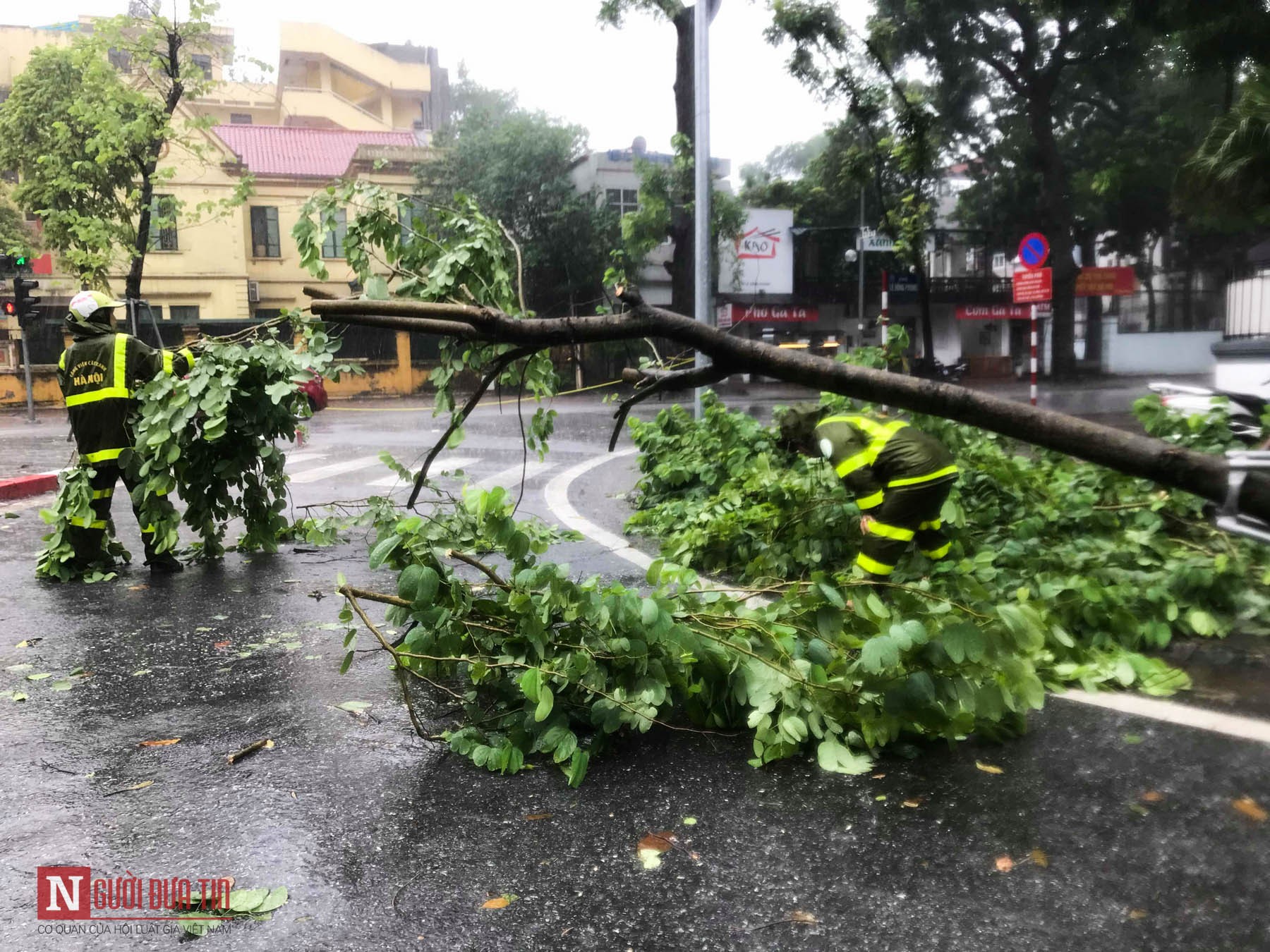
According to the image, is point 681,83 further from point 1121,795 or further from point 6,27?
point 6,27

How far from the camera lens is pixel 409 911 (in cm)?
236

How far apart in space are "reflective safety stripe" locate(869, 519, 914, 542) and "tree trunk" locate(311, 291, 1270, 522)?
7.47 ft

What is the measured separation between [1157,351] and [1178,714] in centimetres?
713

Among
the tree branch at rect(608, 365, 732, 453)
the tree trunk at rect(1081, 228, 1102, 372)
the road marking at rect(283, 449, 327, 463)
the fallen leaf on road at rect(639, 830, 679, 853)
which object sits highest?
the tree trunk at rect(1081, 228, 1102, 372)

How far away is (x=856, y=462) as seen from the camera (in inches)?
191

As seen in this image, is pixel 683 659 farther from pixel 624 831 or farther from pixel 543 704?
pixel 624 831

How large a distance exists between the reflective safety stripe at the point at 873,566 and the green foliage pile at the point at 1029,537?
0.38 ft

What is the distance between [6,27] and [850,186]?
1800 inches

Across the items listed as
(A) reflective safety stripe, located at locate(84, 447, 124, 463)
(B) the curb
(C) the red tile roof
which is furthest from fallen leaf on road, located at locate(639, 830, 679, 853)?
(C) the red tile roof

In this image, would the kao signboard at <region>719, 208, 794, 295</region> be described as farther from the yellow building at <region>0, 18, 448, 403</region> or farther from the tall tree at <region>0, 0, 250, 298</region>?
the tall tree at <region>0, 0, 250, 298</region>

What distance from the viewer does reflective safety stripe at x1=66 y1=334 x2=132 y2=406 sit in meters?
6.15

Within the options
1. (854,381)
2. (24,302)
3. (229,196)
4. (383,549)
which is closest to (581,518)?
(383,549)

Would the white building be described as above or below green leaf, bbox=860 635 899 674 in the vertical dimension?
above

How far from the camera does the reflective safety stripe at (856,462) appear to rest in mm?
4828
